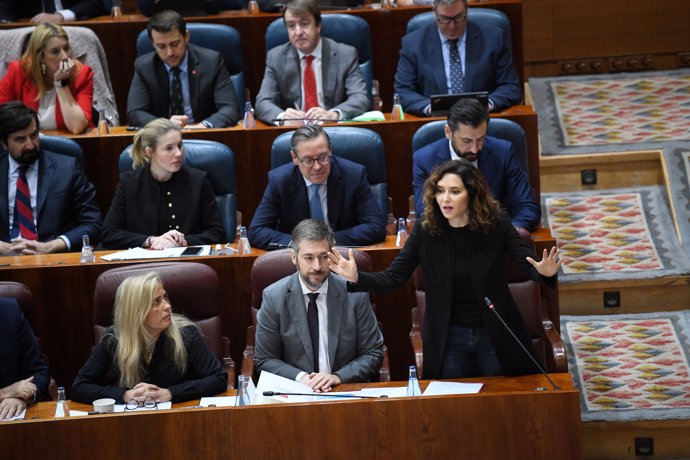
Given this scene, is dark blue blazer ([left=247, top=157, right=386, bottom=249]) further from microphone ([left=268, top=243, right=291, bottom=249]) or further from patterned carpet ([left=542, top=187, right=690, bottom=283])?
patterned carpet ([left=542, top=187, right=690, bottom=283])

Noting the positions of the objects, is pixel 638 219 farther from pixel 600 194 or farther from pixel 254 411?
pixel 254 411

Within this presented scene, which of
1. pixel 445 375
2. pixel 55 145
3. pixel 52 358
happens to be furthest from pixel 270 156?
pixel 445 375

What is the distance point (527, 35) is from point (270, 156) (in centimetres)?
220

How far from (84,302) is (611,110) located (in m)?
2.93

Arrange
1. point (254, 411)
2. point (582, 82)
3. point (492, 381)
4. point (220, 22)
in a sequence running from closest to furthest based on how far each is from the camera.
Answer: point (254, 411)
point (492, 381)
point (220, 22)
point (582, 82)

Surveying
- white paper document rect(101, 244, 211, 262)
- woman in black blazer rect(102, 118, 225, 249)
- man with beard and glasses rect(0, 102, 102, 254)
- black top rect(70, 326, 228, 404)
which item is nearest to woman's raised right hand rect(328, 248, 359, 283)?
black top rect(70, 326, 228, 404)

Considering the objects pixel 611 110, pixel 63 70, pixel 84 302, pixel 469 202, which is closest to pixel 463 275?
pixel 469 202

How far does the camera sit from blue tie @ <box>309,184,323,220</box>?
4.07m

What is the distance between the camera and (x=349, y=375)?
130 inches

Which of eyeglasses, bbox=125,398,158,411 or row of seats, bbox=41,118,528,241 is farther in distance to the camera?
row of seats, bbox=41,118,528,241

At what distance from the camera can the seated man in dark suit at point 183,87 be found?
4.79 m

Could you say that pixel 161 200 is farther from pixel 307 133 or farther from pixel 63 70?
pixel 63 70

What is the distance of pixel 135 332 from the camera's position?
3277mm

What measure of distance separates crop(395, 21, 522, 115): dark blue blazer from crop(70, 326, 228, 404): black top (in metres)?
1.75
